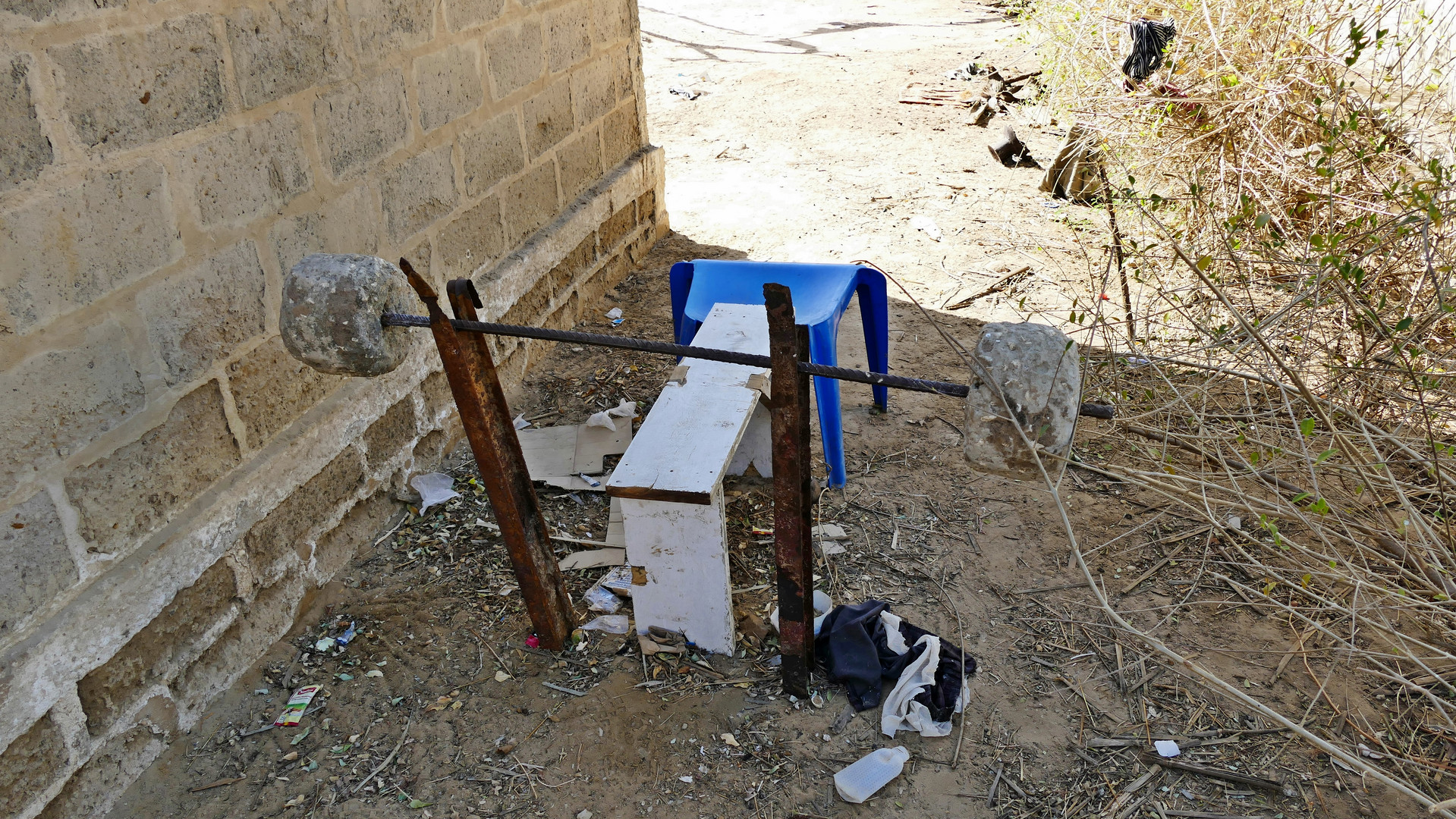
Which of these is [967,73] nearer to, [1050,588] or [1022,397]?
[1050,588]

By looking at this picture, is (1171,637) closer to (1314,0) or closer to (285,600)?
(285,600)

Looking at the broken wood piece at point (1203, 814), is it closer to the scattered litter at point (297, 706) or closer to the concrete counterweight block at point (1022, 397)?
the concrete counterweight block at point (1022, 397)

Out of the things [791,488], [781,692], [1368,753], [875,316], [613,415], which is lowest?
[1368,753]

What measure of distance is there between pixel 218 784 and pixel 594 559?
4.19ft

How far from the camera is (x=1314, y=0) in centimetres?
445

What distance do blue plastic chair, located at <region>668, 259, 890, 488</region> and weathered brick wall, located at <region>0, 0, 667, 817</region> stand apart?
1.02 m

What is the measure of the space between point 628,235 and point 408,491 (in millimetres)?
2633

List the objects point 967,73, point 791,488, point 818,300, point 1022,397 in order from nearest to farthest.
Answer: point 1022,397 < point 791,488 < point 818,300 < point 967,73

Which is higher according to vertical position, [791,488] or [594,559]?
[791,488]

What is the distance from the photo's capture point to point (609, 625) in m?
2.84

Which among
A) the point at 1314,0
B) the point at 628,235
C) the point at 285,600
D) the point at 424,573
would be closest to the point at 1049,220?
the point at 1314,0

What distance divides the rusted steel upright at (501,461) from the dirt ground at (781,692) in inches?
7.7

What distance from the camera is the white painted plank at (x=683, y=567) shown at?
251 centimetres

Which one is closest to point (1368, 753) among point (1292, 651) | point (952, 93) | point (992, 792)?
point (1292, 651)
